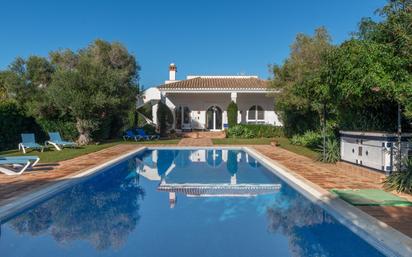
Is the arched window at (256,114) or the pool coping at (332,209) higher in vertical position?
the arched window at (256,114)

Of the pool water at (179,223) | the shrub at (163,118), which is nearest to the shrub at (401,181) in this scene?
the pool water at (179,223)

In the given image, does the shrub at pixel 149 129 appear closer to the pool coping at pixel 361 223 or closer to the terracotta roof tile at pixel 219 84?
the terracotta roof tile at pixel 219 84

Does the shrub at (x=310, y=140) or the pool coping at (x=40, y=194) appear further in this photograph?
the shrub at (x=310, y=140)

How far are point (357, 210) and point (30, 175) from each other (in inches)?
360

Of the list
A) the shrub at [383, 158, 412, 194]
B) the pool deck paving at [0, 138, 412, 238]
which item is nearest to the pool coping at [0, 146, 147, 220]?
the pool deck paving at [0, 138, 412, 238]

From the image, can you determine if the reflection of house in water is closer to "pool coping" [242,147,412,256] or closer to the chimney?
"pool coping" [242,147,412,256]

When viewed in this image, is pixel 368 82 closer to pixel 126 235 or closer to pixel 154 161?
pixel 126 235

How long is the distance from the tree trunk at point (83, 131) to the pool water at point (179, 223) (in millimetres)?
10897

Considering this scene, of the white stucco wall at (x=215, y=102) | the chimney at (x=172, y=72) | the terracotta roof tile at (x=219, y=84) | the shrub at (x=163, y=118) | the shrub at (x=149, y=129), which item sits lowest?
the shrub at (x=149, y=129)

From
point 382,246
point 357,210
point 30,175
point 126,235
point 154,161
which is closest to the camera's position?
point 382,246

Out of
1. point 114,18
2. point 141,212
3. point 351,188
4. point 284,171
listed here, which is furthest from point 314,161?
point 114,18

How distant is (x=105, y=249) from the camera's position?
5.41 m

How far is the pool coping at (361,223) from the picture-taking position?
4754 millimetres

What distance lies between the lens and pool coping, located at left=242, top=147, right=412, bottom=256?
4.75 meters
